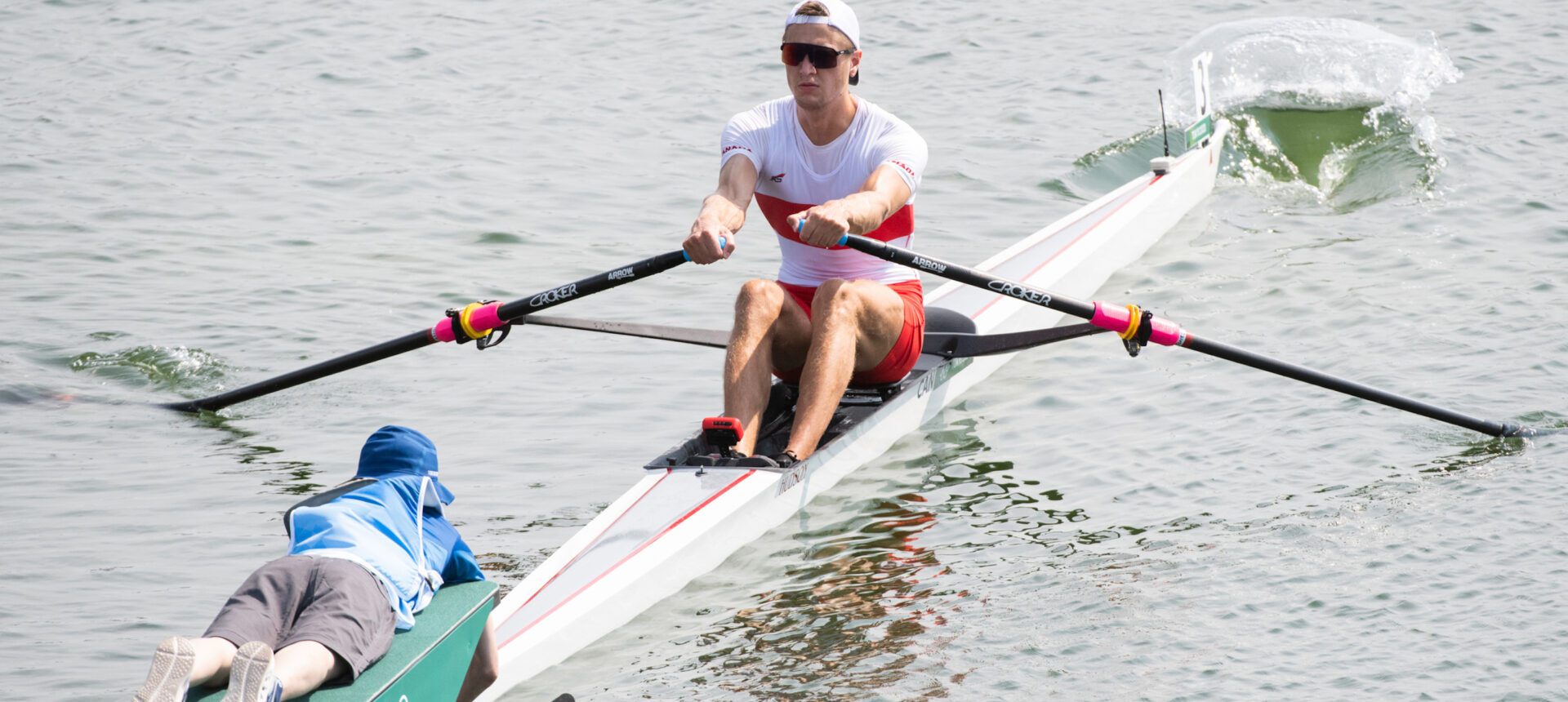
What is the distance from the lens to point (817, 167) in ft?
16.6

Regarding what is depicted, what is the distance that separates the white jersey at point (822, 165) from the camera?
4.99m

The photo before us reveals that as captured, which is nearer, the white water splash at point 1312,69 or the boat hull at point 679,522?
the boat hull at point 679,522

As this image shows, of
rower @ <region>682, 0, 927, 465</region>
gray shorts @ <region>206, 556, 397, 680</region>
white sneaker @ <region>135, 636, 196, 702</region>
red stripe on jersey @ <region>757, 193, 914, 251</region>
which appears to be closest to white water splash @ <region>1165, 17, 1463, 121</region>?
red stripe on jersey @ <region>757, 193, 914, 251</region>

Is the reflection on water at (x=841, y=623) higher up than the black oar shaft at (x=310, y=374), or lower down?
lower down

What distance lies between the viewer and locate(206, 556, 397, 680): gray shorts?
2832 mm

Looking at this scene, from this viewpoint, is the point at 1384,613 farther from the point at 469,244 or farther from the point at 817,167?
the point at 469,244

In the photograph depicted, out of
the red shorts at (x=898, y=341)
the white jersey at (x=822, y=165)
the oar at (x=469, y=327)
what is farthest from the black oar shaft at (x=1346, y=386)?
the oar at (x=469, y=327)

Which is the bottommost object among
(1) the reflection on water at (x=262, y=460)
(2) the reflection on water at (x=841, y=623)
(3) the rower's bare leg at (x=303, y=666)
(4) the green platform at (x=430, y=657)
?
(2) the reflection on water at (x=841, y=623)

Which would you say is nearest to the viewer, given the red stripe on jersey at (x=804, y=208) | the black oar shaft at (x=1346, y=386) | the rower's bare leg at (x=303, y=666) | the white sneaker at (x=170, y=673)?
the white sneaker at (x=170, y=673)

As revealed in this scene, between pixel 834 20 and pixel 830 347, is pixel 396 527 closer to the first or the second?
pixel 830 347

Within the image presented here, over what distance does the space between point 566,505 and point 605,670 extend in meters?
1.28

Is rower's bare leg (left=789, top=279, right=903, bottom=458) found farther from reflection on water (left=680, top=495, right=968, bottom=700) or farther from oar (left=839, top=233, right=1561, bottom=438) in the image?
reflection on water (left=680, top=495, right=968, bottom=700)

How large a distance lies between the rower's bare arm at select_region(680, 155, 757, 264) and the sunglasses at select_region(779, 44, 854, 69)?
0.42 m

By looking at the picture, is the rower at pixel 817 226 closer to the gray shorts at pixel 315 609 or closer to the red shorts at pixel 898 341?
the red shorts at pixel 898 341
